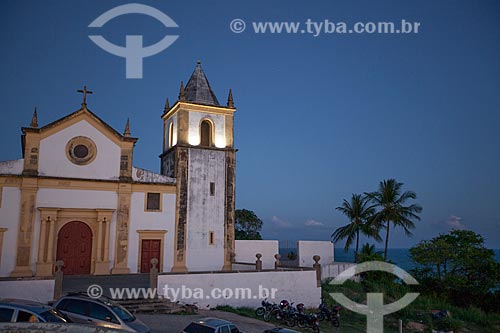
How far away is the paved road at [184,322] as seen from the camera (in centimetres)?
1440

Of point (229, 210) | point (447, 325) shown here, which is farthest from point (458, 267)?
point (229, 210)

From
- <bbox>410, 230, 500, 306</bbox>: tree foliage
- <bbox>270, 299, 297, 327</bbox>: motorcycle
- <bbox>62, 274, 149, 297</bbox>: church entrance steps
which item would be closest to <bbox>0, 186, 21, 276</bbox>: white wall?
<bbox>62, 274, 149, 297</bbox>: church entrance steps

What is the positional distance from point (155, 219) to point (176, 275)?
22.2 feet

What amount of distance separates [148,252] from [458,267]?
20.9m

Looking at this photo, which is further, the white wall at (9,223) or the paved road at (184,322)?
the white wall at (9,223)

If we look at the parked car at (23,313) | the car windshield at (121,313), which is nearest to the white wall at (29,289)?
the car windshield at (121,313)

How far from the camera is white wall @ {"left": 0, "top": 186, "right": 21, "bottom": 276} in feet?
69.4

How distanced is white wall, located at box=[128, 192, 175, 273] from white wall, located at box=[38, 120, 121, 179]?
215cm

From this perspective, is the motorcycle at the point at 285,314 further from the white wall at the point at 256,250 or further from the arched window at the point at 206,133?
the arched window at the point at 206,133

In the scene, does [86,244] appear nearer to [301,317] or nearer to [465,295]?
[301,317]

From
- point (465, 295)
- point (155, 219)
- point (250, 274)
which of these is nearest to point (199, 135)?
point (155, 219)

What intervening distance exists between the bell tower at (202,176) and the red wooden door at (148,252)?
3.61 feet

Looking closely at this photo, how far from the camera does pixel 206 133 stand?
28.3 meters

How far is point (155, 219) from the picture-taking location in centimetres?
2481
